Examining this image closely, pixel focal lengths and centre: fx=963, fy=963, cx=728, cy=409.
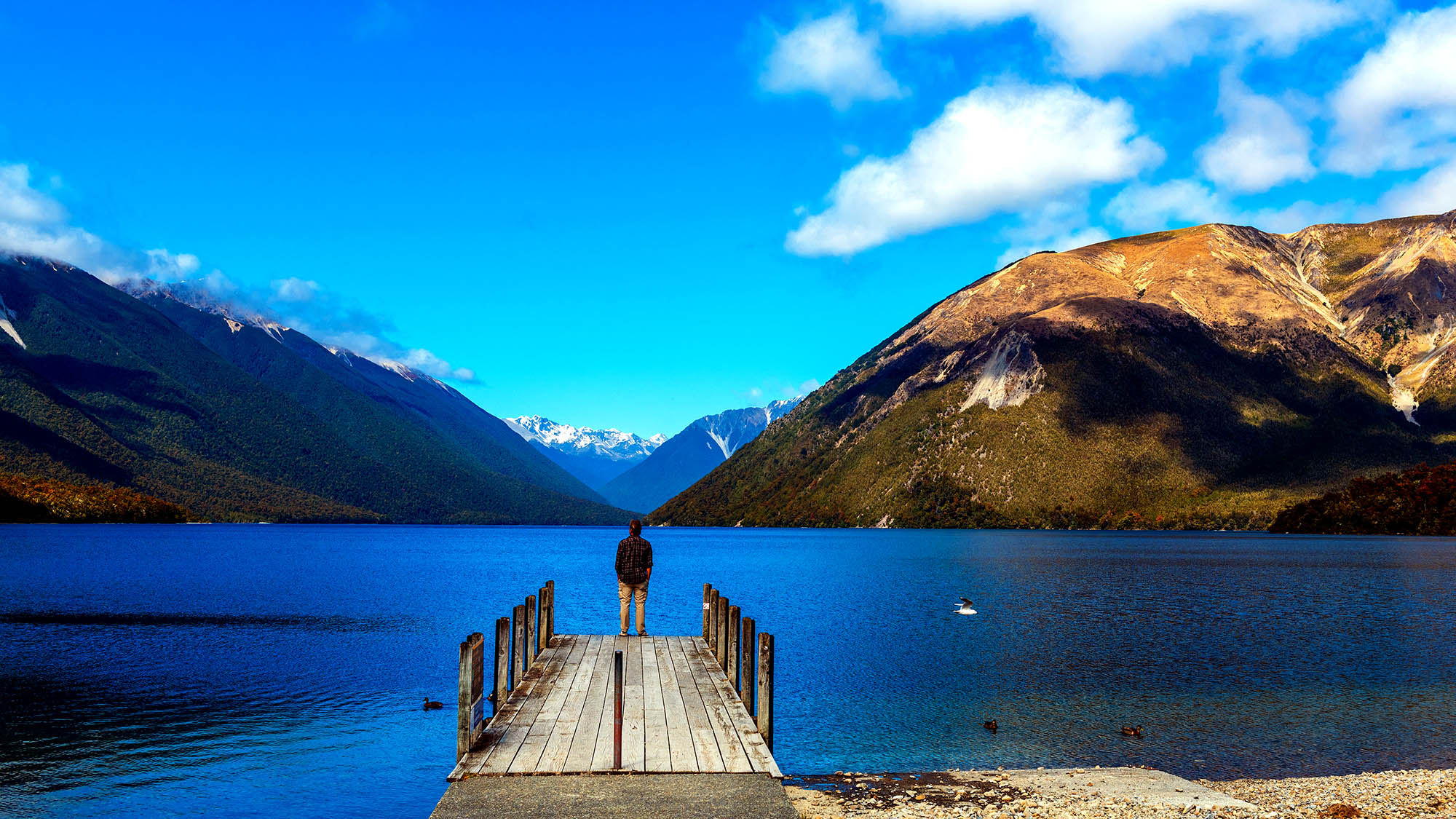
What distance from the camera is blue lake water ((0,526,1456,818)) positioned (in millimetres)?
23109

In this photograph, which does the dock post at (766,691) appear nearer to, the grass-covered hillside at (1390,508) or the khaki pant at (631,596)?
the khaki pant at (631,596)

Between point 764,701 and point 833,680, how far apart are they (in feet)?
53.6

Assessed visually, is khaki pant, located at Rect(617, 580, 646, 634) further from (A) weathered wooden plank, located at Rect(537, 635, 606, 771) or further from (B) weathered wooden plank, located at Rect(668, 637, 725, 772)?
(B) weathered wooden plank, located at Rect(668, 637, 725, 772)

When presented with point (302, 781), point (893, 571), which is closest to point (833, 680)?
point (302, 781)

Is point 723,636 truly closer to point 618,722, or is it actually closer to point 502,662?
point 502,662

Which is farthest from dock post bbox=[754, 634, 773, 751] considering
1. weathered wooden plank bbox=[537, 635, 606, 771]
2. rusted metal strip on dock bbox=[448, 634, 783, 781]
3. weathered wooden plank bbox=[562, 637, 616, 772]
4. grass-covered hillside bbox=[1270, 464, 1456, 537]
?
grass-covered hillside bbox=[1270, 464, 1456, 537]

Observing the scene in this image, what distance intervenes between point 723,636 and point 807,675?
11583 mm

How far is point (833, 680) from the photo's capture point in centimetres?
3481

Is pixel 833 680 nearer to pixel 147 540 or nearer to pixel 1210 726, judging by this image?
pixel 1210 726

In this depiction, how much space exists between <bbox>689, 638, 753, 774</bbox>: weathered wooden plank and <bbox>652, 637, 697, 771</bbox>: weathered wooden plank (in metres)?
0.51

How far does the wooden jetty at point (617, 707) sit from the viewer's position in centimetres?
1600

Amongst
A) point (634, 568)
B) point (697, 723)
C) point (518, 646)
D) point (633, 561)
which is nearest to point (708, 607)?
point (634, 568)

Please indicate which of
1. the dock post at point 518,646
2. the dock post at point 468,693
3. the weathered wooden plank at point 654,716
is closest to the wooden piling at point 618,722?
the weathered wooden plank at point 654,716

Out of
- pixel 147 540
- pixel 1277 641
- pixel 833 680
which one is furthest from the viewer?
pixel 147 540
